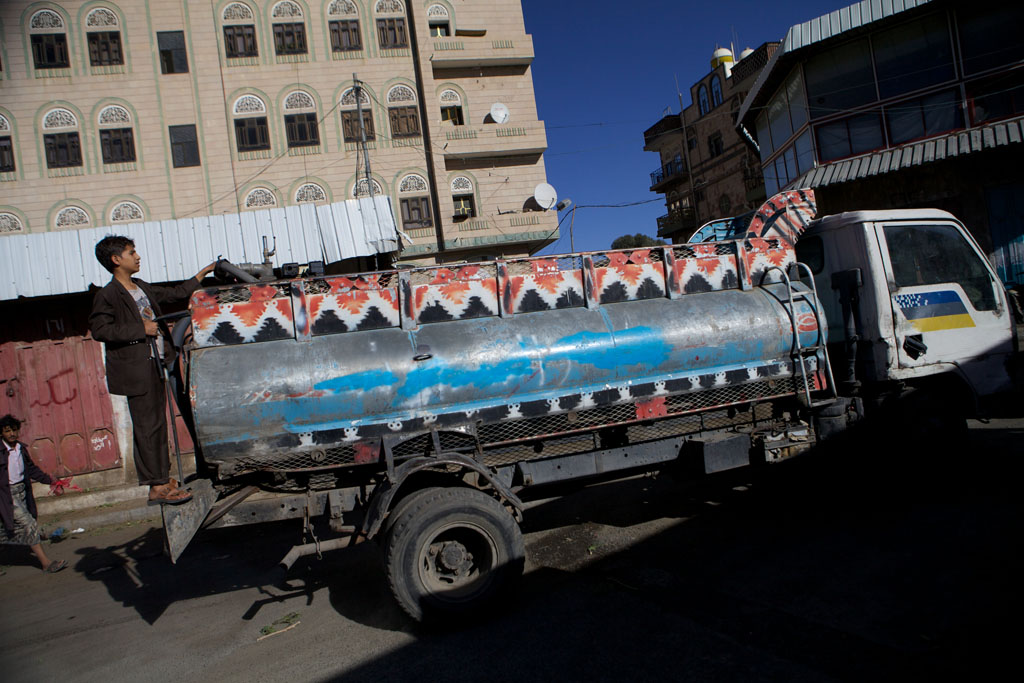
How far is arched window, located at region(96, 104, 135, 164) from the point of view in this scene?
68.6ft

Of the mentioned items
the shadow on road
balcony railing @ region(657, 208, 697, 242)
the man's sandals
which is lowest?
the shadow on road

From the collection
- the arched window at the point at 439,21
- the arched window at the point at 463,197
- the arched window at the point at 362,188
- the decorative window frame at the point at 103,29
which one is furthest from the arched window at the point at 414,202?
the decorative window frame at the point at 103,29

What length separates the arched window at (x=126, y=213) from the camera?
20750 mm

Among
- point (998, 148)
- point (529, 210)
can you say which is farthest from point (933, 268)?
point (529, 210)

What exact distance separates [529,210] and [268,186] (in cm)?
1036

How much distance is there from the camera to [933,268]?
5.12m

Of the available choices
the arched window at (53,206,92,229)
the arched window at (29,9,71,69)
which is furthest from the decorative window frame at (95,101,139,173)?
the arched window at (29,9,71,69)

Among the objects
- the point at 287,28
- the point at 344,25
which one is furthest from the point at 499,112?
the point at 287,28

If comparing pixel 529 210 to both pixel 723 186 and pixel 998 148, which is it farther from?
pixel 723 186

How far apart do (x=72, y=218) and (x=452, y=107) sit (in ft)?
48.5

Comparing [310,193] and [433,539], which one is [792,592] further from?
[310,193]

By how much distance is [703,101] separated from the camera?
38375 mm

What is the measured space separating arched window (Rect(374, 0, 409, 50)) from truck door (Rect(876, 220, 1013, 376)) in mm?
22886

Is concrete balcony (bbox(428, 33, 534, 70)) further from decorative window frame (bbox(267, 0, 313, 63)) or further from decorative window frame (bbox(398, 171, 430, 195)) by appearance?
decorative window frame (bbox(267, 0, 313, 63))
